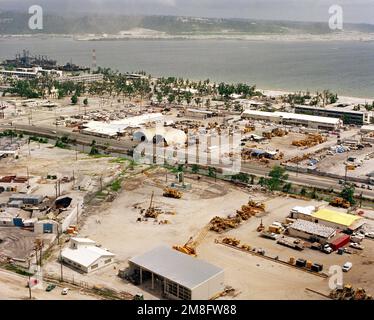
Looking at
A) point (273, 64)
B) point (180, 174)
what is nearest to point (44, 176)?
point (180, 174)

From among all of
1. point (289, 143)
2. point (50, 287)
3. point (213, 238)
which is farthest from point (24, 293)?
point (289, 143)

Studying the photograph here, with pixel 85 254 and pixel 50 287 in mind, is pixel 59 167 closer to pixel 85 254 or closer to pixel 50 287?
pixel 85 254

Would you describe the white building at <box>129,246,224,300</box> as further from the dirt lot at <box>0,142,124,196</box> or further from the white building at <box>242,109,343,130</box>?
the white building at <box>242,109,343,130</box>

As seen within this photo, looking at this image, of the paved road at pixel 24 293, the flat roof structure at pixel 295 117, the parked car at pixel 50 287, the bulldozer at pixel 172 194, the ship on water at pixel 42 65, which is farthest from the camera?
the ship on water at pixel 42 65

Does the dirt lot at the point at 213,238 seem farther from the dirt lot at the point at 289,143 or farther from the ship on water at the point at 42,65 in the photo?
the ship on water at the point at 42,65

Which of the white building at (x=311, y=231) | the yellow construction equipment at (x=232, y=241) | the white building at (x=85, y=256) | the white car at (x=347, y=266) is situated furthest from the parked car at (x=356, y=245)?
the white building at (x=85, y=256)

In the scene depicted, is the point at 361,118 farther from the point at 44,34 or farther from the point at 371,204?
the point at 44,34

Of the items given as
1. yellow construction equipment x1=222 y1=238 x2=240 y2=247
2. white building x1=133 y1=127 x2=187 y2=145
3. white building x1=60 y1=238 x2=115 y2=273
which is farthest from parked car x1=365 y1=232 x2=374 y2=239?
white building x1=133 y1=127 x2=187 y2=145
